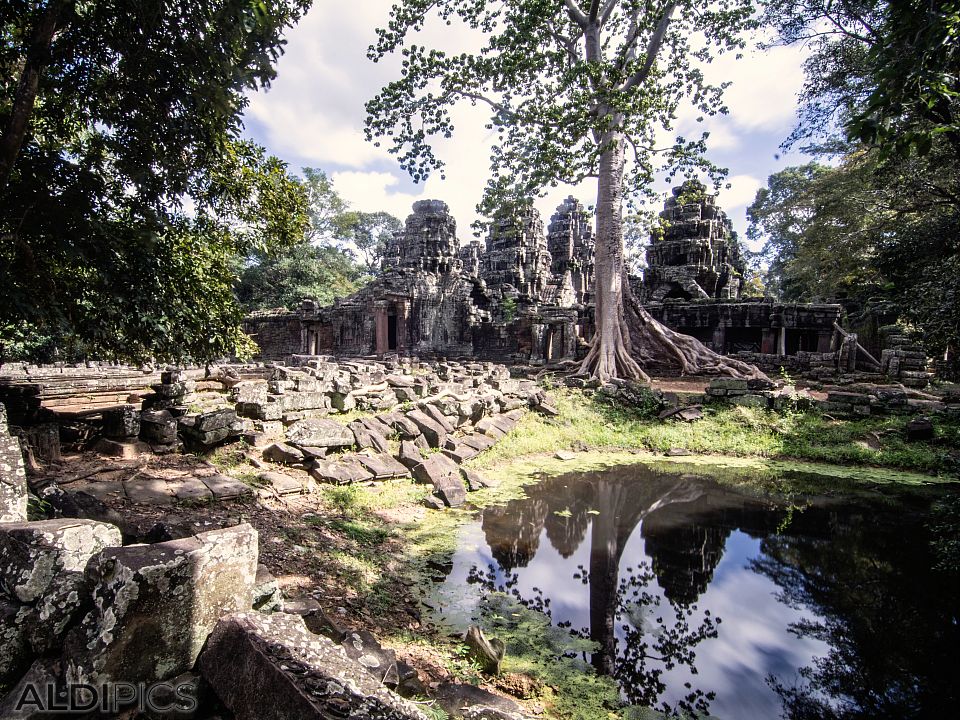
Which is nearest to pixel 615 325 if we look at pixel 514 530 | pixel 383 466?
pixel 383 466

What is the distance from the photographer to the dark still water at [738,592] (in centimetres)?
277

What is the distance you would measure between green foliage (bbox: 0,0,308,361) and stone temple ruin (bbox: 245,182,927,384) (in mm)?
10493

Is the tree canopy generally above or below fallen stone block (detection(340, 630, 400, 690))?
above

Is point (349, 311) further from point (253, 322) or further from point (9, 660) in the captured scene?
point (9, 660)

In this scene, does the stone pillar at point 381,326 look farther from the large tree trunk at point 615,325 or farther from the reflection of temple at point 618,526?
the reflection of temple at point 618,526

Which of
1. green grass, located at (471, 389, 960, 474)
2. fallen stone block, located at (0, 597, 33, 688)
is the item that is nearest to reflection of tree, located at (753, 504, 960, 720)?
green grass, located at (471, 389, 960, 474)

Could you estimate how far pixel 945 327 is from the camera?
16.5 feet

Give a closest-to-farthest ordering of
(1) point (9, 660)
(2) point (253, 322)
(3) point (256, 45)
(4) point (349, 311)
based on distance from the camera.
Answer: (1) point (9, 660)
(3) point (256, 45)
(4) point (349, 311)
(2) point (253, 322)

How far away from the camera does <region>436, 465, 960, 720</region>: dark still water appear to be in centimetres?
277

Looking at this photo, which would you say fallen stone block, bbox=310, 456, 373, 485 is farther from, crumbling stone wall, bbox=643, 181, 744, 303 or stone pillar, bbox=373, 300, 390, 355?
crumbling stone wall, bbox=643, 181, 744, 303

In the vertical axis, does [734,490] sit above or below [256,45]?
below

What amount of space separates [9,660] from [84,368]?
1269 centimetres

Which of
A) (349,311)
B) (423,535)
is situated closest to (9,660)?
(423,535)

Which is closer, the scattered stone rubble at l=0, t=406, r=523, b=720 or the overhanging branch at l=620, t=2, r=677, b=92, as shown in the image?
the scattered stone rubble at l=0, t=406, r=523, b=720
